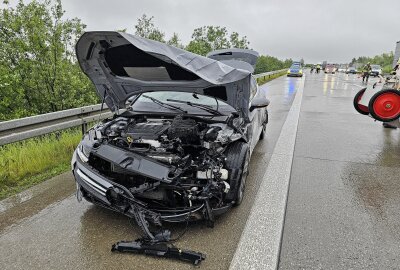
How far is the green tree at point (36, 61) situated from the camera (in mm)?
7605

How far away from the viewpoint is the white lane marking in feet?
8.52

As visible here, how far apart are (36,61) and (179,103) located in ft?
18.6

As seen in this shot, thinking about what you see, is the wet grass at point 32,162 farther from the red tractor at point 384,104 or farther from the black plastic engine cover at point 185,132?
the red tractor at point 384,104

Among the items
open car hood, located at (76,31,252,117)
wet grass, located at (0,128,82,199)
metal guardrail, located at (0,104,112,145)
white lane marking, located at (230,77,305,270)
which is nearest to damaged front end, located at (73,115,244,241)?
white lane marking, located at (230,77,305,270)

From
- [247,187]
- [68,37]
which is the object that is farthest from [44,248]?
[68,37]

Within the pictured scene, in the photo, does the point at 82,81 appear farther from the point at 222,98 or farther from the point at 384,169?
the point at 384,169

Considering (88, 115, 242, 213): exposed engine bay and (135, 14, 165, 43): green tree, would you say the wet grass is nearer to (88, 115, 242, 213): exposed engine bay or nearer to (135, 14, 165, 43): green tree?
(88, 115, 242, 213): exposed engine bay

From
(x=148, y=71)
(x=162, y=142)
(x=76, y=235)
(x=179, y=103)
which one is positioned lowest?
(x=76, y=235)

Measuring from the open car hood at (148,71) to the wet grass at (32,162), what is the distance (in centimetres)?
143

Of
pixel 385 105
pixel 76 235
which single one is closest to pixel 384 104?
pixel 385 105

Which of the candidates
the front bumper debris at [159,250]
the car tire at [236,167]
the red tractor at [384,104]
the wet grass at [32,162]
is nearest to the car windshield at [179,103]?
the car tire at [236,167]

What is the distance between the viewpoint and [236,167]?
3291 millimetres

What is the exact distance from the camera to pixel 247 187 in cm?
409

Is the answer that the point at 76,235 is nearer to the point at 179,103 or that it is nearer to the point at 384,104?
the point at 179,103
